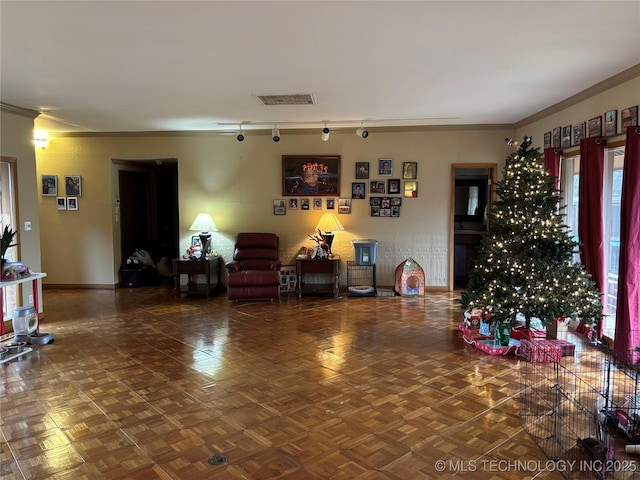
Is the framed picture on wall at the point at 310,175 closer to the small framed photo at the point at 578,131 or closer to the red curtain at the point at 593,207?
the small framed photo at the point at 578,131

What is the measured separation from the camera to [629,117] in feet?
13.7

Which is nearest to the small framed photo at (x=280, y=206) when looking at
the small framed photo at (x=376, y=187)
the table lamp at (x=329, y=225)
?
the table lamp at (x=329, y=225)

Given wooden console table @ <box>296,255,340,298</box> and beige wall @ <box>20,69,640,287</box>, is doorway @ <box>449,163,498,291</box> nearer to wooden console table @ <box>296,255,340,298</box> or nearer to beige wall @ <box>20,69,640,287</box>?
beige wall @ <box>20,69,640,287</box>

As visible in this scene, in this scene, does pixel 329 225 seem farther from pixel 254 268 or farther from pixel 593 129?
pixel 593 129

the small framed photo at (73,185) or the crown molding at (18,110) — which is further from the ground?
the crown molding at (18,110)

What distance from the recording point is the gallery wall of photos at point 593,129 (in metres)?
4.21

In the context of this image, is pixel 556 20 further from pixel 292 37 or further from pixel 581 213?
pixel 581 213

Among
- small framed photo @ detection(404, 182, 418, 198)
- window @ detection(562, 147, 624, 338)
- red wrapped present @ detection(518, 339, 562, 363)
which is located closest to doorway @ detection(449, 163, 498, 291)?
small framed photo @ detection(404, 182, 418, 198)

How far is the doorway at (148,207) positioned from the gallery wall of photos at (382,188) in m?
3.22

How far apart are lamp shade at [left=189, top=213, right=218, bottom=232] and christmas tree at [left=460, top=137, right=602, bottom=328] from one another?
445cm

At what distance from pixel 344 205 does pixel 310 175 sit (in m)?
0.77

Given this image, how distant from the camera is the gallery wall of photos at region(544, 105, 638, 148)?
4215mm

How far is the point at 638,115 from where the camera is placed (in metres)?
4.06

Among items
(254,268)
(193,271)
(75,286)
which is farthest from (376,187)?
(75,286)
